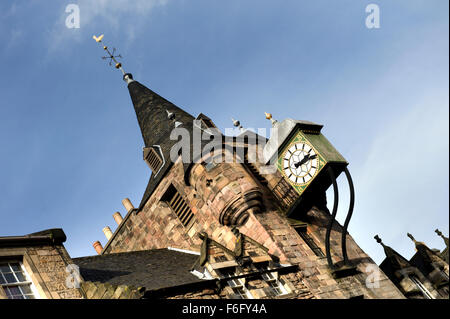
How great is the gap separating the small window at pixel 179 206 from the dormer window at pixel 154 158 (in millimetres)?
1689

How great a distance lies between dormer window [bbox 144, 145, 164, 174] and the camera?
83.8 ft

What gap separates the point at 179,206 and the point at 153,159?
355 centimetres

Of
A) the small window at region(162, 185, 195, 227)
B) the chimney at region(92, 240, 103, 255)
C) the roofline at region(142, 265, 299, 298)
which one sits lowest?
the roofline at region(142, 265, 299, 298)

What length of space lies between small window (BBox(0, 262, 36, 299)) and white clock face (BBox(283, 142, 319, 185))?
34.8 ft

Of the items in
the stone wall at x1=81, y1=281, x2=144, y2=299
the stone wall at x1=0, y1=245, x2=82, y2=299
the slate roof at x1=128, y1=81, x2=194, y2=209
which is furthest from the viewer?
the slate roof at x1=128, y1=81, x2=194, y2=209

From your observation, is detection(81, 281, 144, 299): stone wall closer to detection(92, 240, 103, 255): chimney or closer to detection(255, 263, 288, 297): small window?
detection(255, 263, 288, 297): small window

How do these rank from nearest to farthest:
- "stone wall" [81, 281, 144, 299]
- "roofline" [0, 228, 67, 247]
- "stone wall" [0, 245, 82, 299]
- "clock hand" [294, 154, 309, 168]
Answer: "stone wall" [0, 245, 82, 299] → "stone wall" [81, 281, 144, 299] → "roofline" [0, 228, 67, 247] → "clock hand" [294, 154, 309, 168]

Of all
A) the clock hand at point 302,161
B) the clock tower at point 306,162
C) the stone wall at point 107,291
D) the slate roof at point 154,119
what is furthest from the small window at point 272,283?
the slate roof at point 154,119

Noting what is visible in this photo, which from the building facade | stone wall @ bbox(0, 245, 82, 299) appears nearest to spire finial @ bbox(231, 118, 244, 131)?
the building facade

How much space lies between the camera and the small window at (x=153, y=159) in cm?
2558

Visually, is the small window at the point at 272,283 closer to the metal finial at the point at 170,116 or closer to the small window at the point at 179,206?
the small window at the point at 179,206

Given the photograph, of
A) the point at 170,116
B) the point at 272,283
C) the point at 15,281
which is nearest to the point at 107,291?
the point at 15,281

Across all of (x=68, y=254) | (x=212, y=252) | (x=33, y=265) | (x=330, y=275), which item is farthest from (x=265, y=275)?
(x=33, y=265)
